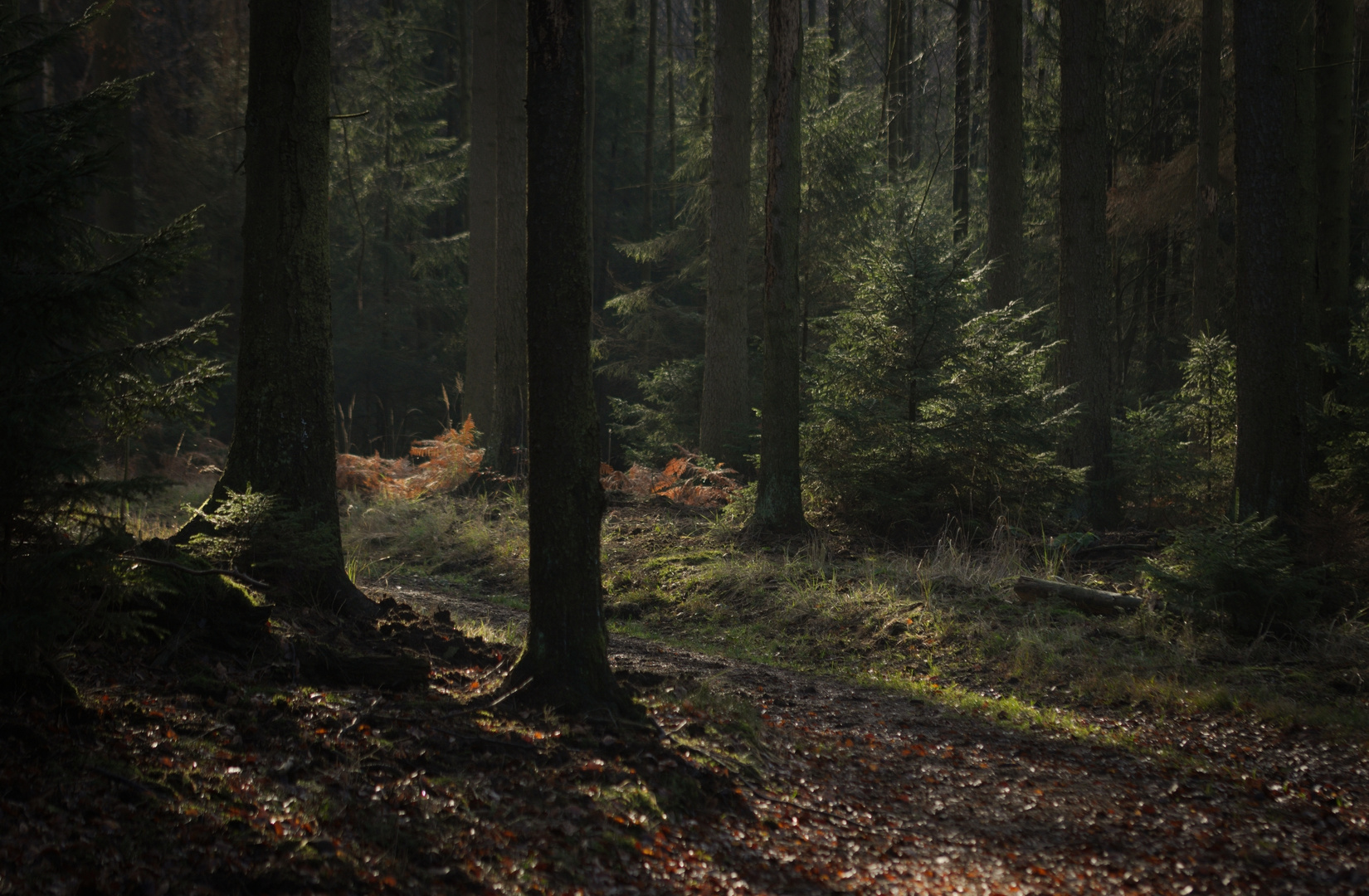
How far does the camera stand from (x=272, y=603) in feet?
18.1

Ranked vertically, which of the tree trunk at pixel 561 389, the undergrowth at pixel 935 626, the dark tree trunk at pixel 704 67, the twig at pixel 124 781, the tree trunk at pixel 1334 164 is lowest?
the undergrowth at pixel 935 626

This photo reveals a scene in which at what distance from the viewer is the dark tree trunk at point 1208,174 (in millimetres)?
14617

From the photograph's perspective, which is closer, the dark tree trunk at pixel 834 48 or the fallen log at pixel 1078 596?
the fallen log at pixel 1078 596

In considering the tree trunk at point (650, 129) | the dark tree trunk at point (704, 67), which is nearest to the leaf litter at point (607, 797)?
the dark tree trunk at point (704, 67)

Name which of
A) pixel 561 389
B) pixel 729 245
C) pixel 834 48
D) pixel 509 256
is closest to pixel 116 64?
pixel 509 256

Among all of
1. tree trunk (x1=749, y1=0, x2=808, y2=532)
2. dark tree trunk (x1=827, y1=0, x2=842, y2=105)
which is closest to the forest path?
tree trunk (x1=749, y1=0, x2=808, y2=532)

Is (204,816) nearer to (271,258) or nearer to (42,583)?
(42,583)

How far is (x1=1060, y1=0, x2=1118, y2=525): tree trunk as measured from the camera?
37.0ft

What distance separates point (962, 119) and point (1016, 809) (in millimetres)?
15074

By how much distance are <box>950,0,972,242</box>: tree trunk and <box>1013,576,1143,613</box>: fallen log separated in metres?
6.25

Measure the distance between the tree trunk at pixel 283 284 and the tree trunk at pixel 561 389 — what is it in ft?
6.81

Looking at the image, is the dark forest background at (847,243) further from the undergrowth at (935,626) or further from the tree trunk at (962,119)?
the undergrowth at (935,626)

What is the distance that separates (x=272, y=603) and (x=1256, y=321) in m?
8.43

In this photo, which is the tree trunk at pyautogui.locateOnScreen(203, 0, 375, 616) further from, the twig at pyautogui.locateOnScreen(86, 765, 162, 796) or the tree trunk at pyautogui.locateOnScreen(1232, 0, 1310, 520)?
the tree trunk at pyautogui.locateOnScreen(1232, 0, 1310, 520)
